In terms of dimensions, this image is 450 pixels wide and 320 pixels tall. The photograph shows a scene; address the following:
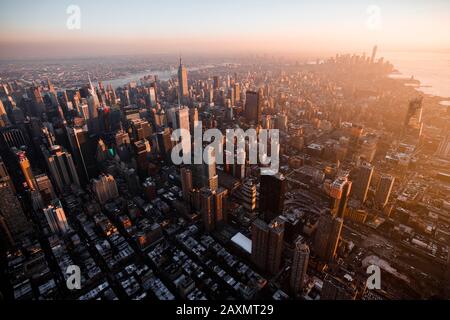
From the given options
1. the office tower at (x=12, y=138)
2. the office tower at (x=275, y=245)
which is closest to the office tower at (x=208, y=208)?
the office tower at (x=275, y=245)

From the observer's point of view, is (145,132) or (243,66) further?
(243,66)

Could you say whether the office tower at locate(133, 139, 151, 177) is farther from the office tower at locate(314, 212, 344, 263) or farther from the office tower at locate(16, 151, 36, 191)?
the office tower at locate(314, 212, 344, 263)

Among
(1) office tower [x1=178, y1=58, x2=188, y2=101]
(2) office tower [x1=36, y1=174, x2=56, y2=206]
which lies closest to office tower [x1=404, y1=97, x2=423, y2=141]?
(1) office tower [x1=178, y1=58, x2=188, y2=101]

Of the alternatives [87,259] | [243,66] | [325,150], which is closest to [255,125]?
[325,150]

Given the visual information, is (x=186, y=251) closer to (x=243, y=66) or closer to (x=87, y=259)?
(x=87, y=259)

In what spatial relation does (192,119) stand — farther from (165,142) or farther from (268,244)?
(268,244)

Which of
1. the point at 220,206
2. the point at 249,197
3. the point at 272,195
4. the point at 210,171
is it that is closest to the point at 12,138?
the point at 210,171

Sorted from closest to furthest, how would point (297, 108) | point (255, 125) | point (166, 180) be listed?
point (166, 180), point (255, 125), point (297, 108)
